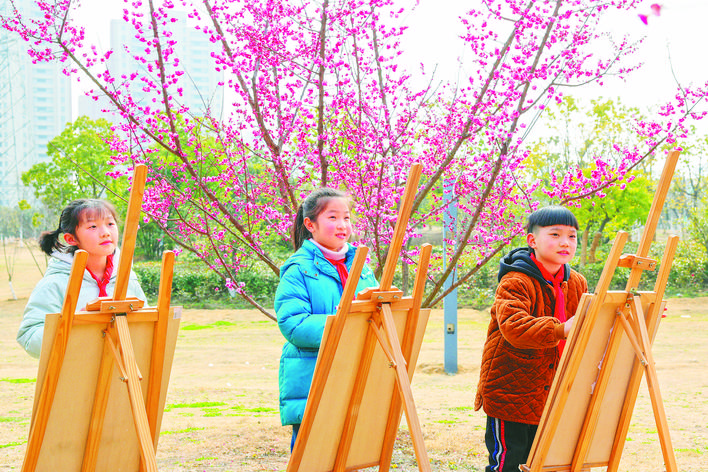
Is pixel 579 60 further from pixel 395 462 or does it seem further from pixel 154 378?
pixel 154 378

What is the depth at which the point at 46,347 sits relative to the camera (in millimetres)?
2076

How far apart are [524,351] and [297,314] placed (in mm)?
959

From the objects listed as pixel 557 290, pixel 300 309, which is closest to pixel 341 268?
pixel 300 309

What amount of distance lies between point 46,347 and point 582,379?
73.5 inches

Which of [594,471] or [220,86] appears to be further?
[220,86]

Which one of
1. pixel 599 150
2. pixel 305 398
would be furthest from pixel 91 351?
pixel 599 150

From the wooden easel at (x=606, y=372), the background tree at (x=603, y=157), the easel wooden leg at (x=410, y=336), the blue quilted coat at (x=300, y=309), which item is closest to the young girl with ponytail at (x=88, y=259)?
the blue quilted coat at (x=300, y=309)

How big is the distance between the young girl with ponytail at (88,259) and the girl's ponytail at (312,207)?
701 mm

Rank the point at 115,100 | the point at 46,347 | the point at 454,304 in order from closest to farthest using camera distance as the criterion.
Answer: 1. the point at 46,347
2. the point at 115,100
3. the point at 454,304

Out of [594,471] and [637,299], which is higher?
[637,299]

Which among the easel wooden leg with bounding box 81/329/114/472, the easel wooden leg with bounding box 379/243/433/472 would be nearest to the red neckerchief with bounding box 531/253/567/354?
the easel wooden leg with bounding box 379/243/433/472

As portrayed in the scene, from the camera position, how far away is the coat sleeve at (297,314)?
8.35ft

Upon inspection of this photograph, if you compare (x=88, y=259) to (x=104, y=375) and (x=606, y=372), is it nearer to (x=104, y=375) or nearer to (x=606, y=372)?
(x=104, y=375)

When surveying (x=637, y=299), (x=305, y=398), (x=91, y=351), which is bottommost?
(x=305, y=398)
